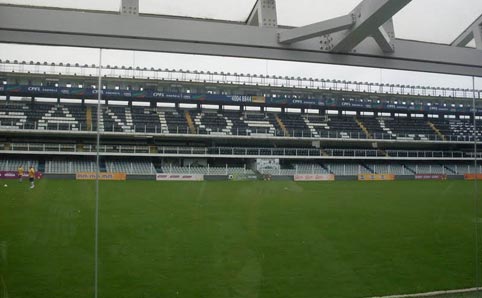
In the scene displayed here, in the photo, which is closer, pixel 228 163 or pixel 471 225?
pixel 471 225

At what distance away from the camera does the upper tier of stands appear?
9.46 ft

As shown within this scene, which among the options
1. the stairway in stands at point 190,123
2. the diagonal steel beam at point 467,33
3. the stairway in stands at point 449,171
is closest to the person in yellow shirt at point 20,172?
the stairway in stands at point 190,123

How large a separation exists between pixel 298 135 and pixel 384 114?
186 cm

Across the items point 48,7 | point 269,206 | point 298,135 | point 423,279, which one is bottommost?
point 423,279

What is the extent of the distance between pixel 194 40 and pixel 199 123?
10.8 ft

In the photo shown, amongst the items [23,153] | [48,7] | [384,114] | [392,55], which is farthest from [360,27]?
[384,114]

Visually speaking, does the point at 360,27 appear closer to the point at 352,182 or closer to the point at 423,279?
the point at 423,279

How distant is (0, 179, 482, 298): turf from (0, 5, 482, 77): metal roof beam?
1245mm

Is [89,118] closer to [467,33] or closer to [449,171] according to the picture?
[467,33]

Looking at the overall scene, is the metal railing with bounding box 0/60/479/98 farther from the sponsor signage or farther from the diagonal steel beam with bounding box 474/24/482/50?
the diagonal steel beam with bounding box 474/24/482/50

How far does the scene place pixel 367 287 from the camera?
134 inches

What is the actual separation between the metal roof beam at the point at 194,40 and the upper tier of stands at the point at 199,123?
51 centimetres

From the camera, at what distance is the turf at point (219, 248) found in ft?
10.0

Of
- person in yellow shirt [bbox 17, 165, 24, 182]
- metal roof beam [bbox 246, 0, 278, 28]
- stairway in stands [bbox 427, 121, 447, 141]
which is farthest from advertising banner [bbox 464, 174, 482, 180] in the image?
person in yellow shirt [bbox 17, 165, 24, 182]
